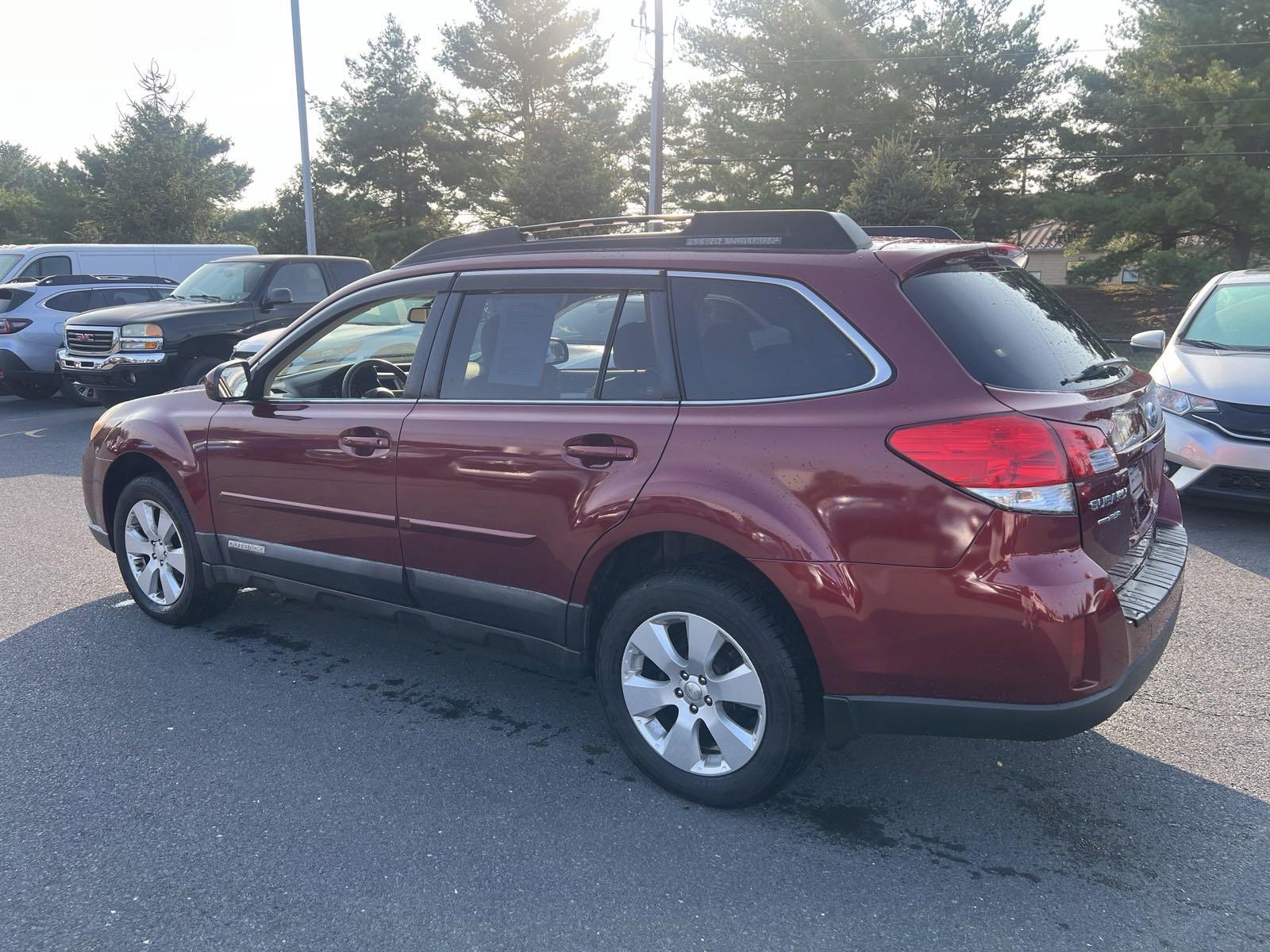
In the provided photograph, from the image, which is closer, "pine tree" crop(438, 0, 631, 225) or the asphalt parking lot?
the asphalt parking lot

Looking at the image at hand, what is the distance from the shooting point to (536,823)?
3152mm

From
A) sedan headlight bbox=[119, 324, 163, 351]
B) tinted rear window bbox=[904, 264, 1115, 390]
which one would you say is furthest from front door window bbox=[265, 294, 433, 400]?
sedan headlight bbox=[119, 324, 163, 351]

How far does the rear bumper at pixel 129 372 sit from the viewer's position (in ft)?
35.9

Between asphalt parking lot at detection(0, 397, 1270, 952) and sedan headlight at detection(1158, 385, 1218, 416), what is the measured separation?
2334mm

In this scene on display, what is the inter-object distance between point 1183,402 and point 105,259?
1530cm

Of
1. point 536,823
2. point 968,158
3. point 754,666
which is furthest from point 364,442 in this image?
point 968,158

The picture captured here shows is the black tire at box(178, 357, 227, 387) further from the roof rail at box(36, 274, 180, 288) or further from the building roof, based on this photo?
the building roof

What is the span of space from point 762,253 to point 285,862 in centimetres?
233

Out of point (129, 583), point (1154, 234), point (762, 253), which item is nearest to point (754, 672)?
point (762, 253)

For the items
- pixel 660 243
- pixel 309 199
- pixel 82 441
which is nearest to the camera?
pixel 660 243

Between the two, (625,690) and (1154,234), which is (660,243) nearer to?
(625,690)

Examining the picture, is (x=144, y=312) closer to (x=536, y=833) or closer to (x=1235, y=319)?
(x=536, y=833)

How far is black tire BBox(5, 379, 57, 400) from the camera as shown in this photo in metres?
13.5

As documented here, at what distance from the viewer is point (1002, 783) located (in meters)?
3.41
